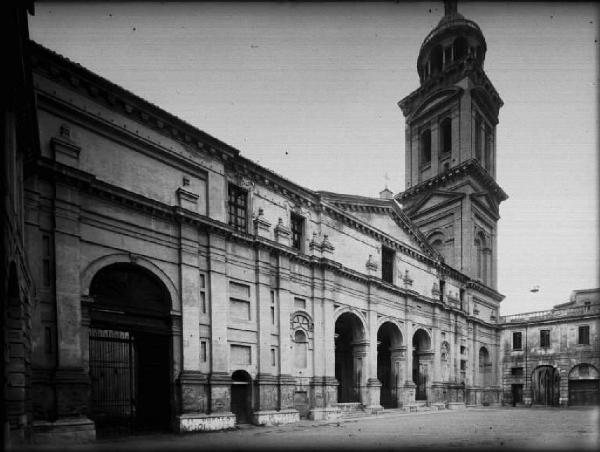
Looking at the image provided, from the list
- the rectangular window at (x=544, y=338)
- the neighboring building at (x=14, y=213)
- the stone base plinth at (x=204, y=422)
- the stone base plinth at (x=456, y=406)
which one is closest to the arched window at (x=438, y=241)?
the stone base plinth at (x=456, y=406)

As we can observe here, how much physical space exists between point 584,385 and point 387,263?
76.9ft

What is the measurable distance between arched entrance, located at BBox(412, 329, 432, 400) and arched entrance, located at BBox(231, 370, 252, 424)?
1465 cm

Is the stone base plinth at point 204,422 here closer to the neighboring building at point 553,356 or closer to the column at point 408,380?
the column at point 408,380

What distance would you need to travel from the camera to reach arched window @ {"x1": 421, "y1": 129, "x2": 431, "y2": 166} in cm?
4084

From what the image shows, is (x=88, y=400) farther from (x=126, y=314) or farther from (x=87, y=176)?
(x=87, y=176)

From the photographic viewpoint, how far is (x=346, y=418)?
68.1ft

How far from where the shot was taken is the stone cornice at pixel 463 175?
36094 millimetres

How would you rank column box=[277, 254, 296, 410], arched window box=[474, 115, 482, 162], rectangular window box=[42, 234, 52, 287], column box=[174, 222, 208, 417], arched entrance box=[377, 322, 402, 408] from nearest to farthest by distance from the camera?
rectangular window box=[42, 234, 52, 287] → column box=[174, 222, 208, 417] → column box=[277, 254, 296, 410] → arched entrance box=[377, 322, 402, 408] → arched window box=[474, 115, 482, 162]

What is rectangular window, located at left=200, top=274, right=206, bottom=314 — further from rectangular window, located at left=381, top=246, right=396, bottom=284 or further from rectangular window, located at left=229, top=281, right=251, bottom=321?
rectangular window, located at left=381, top=246, right=396, bottom=284

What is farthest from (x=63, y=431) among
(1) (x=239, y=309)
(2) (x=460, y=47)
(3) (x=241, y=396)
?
(2) (x=460, y=47)

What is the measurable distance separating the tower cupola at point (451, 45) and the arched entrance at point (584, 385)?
26155mm

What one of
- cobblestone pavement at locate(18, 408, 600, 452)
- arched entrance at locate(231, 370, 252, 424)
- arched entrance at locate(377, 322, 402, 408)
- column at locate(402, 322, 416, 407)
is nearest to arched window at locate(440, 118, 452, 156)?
column at locate(402, 322, 416, 407)

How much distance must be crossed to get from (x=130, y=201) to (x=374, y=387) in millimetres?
15479

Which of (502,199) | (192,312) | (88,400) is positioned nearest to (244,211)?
(192,312)
